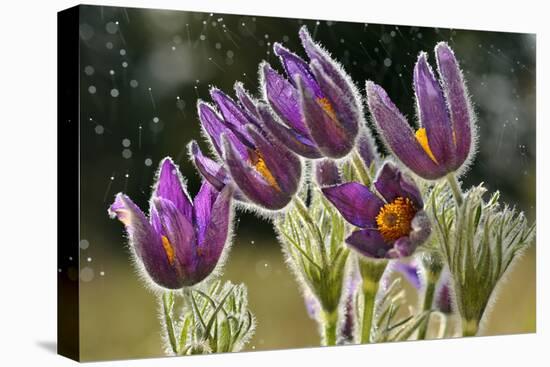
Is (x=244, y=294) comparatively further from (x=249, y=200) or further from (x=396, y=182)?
(x=396, y=182)

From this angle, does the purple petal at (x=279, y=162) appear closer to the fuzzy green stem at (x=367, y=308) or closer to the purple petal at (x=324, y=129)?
the purple petal at (x=324, y=129)

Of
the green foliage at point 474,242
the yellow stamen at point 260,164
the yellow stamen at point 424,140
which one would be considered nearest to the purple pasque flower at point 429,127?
the yellow stamen at point 424,140

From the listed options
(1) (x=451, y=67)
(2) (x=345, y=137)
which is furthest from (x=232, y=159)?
(1) (x=451, y=67)

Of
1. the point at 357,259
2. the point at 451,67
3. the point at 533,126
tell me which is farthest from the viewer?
the point at 533,126

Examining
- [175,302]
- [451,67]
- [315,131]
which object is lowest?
[175,302]

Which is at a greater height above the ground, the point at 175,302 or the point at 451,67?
the point at 451,67
